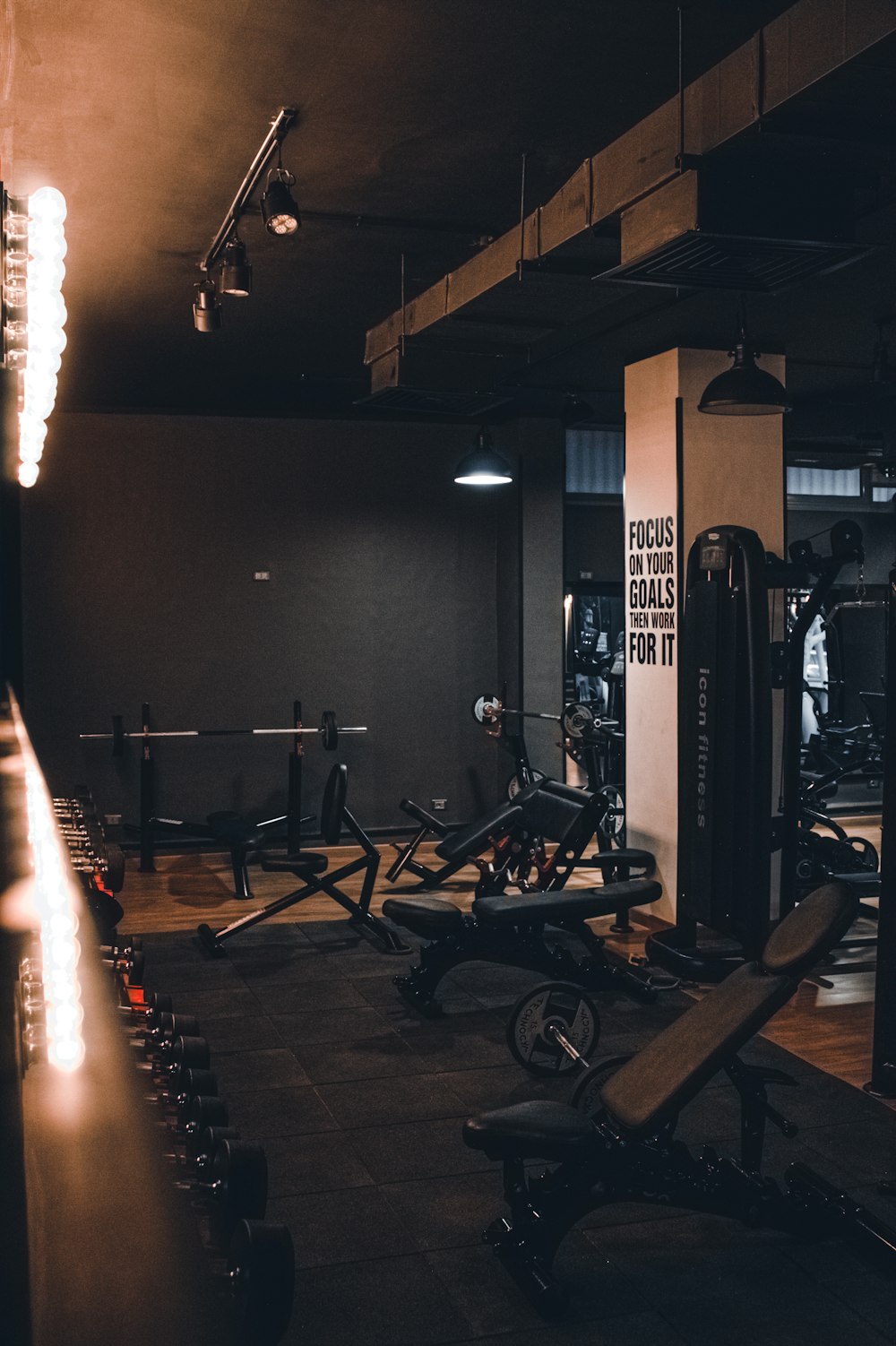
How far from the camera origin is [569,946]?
6.11 meters

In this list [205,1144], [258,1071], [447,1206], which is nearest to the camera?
[205,1144]

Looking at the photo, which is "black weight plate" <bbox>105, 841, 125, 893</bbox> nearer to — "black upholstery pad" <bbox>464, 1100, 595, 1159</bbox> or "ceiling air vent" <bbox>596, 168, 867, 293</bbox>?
"black upholstery pad" <bbox>464, 1100, 595, 1159</bbox>

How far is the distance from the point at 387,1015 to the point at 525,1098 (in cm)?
103

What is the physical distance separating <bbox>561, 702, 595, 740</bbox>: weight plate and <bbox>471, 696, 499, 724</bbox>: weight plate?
2.93 ft

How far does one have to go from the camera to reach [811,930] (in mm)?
2881

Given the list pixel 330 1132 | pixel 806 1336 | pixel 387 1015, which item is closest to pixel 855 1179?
pixel 806 1336

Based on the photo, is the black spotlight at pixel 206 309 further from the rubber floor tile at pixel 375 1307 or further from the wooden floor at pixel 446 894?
the rubber floor tile at pixel 375 1307

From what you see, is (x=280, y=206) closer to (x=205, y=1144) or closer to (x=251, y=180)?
(x=251, y=180)

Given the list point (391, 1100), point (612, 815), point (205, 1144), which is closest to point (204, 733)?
point (612, 815)

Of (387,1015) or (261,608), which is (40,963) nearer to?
(387,1015)

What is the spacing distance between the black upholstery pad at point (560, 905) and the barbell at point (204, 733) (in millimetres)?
3352

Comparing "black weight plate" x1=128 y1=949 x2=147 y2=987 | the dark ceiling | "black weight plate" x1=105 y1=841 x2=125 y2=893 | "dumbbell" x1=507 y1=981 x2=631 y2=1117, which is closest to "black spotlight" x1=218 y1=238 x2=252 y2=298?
the dark ceiling

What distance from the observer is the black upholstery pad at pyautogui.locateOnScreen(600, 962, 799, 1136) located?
279cm

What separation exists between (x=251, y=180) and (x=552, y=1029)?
3.08m
